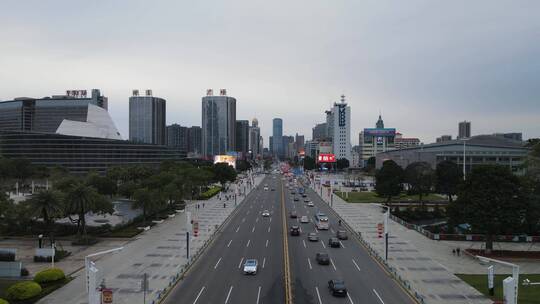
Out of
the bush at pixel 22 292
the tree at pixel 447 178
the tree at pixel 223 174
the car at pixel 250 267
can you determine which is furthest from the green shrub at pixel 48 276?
the tree at pixel 223 174

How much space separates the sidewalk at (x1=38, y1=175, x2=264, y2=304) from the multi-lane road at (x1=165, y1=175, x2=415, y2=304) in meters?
2.01

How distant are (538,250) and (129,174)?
315 feet

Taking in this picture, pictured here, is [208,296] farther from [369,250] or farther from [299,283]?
[369,250]

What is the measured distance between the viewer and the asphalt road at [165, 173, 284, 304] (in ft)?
113

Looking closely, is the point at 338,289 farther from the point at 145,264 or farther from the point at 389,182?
the point at 389,182

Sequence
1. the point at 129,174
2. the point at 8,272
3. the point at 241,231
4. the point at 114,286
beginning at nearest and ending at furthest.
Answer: the point at 114,286 → the point at 8,272 → the point at 241,231 → the point at 129,174

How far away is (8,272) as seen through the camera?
4072cm

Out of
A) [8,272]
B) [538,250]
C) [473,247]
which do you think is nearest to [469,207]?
[473,247]

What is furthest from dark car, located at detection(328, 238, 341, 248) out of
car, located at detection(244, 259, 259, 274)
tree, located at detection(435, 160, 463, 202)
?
tree, located at detection(435, 160, 463, 202)

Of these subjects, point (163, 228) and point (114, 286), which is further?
point (163, 228)

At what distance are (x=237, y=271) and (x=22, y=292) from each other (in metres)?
18.7

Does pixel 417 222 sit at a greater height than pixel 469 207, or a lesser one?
lesser

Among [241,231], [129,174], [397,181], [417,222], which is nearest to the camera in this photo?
[241,231]

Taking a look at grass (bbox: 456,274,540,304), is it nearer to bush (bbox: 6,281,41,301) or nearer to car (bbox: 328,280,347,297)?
car (bbox: 328,280,347,297)
